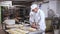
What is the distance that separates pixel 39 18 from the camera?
0.88m

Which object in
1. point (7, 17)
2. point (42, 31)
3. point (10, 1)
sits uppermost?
point (10, 1)

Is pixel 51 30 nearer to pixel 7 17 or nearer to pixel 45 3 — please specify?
pixel 45 3

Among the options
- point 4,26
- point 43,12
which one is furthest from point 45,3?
point 4,26

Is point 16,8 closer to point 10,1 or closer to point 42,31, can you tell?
point 10,1

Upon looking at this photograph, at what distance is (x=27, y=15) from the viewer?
883 mm

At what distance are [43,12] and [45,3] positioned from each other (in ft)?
0.21

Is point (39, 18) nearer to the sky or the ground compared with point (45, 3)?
nearer to the ground

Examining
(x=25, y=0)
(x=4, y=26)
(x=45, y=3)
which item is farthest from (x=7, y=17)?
(x=45, y=3)

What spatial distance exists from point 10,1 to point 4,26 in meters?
0.17

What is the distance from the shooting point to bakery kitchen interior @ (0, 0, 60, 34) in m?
0.86

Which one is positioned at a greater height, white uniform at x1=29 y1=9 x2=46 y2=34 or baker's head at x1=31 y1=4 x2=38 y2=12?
baker's head at x1=31 y1=4 x2=38 y2=12

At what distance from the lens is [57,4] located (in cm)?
91

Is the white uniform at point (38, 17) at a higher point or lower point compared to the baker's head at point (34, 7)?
lower

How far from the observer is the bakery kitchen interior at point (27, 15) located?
2.83 ft
